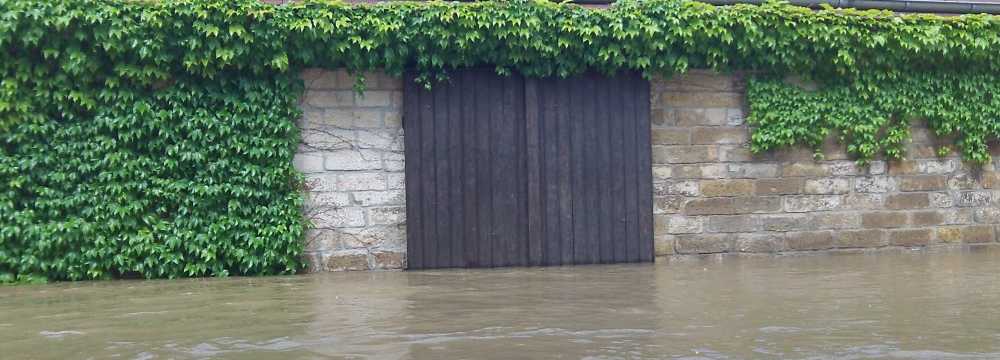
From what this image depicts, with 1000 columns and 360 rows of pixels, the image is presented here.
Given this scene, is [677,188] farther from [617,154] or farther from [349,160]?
[349,160]

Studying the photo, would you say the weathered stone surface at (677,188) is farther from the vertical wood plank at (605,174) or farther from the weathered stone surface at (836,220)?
the weathered stone surface at (836,220)

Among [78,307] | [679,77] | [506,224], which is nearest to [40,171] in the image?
[78,307]

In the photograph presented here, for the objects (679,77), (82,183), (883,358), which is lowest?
(883,358)

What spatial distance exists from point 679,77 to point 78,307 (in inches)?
198

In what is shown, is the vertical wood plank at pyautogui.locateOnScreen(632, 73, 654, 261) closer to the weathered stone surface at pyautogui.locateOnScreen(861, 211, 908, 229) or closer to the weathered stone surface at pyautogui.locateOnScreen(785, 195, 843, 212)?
the weathered stone surface at pyautogui.locateOnScreen(785, 195, 843, 212)

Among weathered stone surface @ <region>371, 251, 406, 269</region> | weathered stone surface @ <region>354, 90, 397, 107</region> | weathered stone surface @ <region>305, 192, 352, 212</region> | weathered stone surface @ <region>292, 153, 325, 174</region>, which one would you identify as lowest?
weathered stone surface @ <region>371, 251, 406, 269</region>

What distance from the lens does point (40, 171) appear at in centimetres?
784

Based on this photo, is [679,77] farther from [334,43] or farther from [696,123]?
[334,43]

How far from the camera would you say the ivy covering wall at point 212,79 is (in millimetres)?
7750

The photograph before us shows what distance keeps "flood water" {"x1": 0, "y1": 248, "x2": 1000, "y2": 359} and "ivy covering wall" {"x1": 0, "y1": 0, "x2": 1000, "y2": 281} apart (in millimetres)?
422

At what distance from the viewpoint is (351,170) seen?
331 inches

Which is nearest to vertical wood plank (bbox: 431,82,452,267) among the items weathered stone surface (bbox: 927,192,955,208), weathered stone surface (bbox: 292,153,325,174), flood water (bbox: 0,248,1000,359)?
flood water (bbox: 0,248,1000,359)

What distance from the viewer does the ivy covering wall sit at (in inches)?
305

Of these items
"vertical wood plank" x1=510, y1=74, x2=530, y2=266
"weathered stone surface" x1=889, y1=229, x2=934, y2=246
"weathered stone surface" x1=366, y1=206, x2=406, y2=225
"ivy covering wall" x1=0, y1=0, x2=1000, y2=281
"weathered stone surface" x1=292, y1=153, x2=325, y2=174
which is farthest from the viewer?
"weathered stone surface" x1=889, y1=229, x2=934, y2=246
